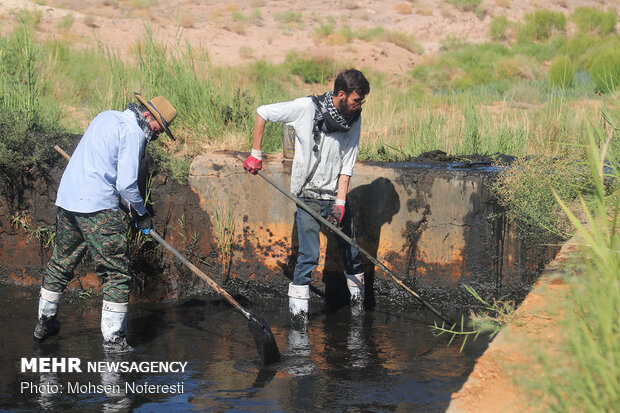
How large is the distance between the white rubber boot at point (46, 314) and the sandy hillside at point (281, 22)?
18.9m

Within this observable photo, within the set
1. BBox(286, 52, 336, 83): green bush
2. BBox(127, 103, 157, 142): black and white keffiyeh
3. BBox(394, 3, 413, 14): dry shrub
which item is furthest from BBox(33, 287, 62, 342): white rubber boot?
BBox(394, 3, 413, 14): dry shrub

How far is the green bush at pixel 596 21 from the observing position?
30.4 meters

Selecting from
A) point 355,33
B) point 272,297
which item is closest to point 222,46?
point 355,33

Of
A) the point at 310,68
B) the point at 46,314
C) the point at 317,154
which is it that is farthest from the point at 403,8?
the point at 46,314

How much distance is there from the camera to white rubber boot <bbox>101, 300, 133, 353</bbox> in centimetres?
528

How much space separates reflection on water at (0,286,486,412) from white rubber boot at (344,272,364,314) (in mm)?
101

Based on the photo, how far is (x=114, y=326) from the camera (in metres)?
5.33

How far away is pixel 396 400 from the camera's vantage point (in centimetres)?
459

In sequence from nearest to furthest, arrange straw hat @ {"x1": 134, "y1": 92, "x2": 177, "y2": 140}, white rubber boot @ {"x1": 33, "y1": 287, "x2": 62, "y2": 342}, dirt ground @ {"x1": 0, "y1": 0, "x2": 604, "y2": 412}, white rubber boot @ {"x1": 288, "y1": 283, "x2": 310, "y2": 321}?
straw hat @ {"x1": 134, "y1": 92, "x2": 177, "y2": 140}, white rubber boot @ {"x1": 33, "y1": 287, "x2": 62, "y2": 342}, white rubber boot @ {"x1": 288, "y1": 283, "x2": 310, "y2": 321}, dirt ground @ {"x1": 0, "y1": 0, "x2": 604, "y2": 412}

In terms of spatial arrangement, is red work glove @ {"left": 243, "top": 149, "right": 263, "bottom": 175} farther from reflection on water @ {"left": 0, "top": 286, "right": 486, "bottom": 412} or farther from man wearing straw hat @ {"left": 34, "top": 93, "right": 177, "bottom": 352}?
reflection on water @ {"left": 0, "top": 286, "right": 486, "bottom": 412}

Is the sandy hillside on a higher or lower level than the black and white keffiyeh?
higher

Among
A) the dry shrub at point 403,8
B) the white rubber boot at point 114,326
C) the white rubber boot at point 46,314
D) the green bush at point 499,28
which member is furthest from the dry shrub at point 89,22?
the white rubber boot at point 114,326

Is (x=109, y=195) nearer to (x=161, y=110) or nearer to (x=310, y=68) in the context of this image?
(x=161, y=110)

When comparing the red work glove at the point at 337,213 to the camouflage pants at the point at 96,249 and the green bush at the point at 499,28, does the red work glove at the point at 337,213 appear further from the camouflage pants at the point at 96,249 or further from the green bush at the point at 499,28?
the green bush at the point at 499,28
